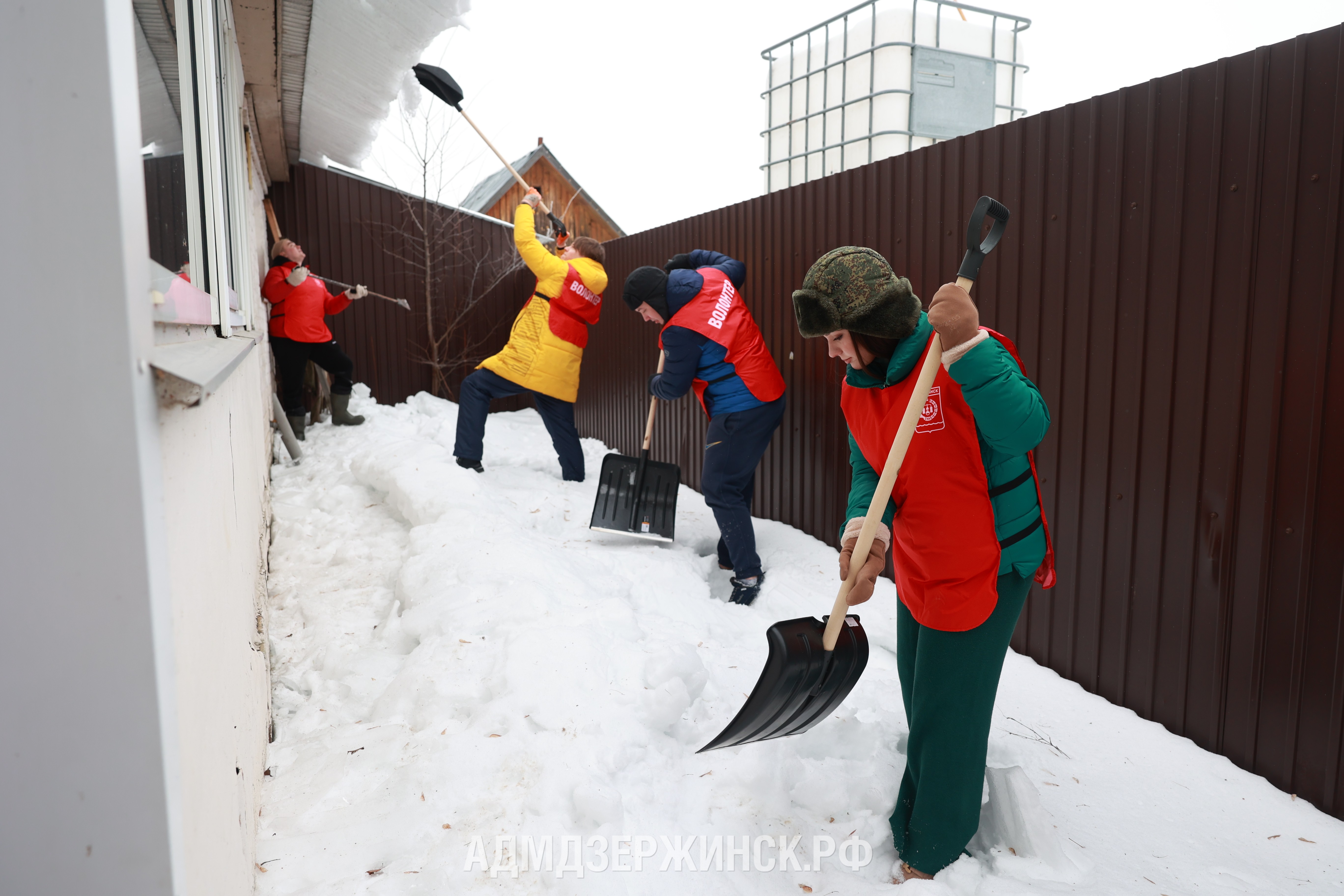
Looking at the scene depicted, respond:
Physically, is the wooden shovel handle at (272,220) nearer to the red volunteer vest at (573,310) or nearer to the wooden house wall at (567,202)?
the red volunteer vest at (573,310)

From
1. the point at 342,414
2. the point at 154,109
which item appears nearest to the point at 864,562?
the point at 154,109

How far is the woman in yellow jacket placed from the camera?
550 cm

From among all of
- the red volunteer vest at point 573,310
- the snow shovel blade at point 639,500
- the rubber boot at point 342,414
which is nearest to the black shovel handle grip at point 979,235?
the snow shovel blade at point 639,500

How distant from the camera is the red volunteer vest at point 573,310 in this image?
18.0 ft

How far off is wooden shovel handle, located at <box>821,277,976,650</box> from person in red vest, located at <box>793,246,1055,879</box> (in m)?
0.03

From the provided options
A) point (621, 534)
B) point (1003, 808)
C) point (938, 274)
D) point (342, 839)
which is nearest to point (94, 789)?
point (342, 839)

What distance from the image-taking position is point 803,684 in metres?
2.07

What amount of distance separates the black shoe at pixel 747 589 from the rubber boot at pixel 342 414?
14.8ft

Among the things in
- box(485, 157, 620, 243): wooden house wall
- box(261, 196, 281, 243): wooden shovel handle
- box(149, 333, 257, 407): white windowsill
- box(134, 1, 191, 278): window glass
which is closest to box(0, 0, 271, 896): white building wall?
box(149, 333, 257, 407): white windowsill

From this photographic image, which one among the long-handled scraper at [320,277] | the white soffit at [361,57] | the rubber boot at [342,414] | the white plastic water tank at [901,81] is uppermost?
the white plastic water tank at [901,81]

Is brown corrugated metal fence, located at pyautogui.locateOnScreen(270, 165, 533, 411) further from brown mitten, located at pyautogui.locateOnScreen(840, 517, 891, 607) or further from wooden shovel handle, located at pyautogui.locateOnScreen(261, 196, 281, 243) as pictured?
brown mitten, located at pyautogui.locateOnScreen(840, 517, 891, 607)

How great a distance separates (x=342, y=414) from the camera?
6984 millimetres

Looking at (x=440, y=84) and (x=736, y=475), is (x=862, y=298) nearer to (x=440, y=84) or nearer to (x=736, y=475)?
(x=736, y=475)

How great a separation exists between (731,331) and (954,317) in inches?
100
